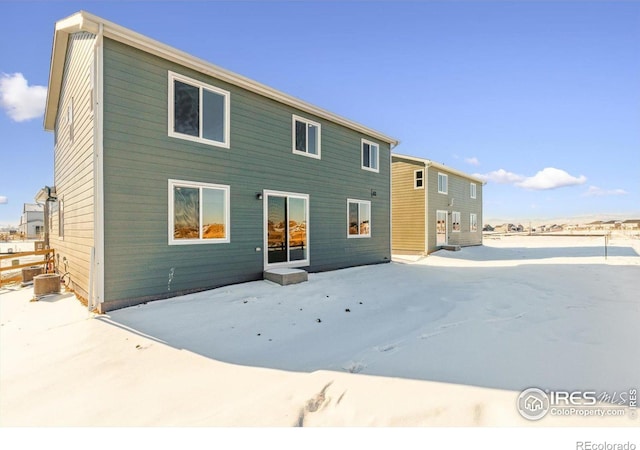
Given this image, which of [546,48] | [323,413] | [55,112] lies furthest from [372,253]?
[55,112]

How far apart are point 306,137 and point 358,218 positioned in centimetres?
374

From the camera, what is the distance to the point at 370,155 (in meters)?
12.2

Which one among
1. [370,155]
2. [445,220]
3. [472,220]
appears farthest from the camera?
[472,220]

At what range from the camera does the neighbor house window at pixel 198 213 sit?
6.45m

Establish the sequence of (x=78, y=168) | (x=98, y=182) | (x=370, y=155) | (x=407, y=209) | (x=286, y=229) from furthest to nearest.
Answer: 1. (x=407, y=209)
2. (x=370, y=155)
3. (x=286, y=229)
4. (x=78, y=168)
5. (x=98, y=182)

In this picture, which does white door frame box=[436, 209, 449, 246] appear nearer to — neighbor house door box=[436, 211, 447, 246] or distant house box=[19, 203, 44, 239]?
neighbor house door box=[436, 211, 447, 246]

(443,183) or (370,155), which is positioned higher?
(370,155)

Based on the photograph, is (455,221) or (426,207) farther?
(455,221)

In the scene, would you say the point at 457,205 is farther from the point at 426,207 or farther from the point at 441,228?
the point at 426,207

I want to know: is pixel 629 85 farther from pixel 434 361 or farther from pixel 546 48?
pixel 434 361

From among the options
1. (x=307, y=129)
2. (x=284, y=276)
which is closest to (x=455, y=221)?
(x=307, y=129)

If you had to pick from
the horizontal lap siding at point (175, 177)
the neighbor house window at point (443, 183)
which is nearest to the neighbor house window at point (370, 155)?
the horizontal lap siding at point (175, 177)

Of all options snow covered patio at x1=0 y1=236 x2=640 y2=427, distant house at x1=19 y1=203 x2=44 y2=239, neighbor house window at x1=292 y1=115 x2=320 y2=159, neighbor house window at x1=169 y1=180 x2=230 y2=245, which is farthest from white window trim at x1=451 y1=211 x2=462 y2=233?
distant house at x1=19 y1=203 x2=44 y2=239

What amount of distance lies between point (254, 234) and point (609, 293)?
8319mm
